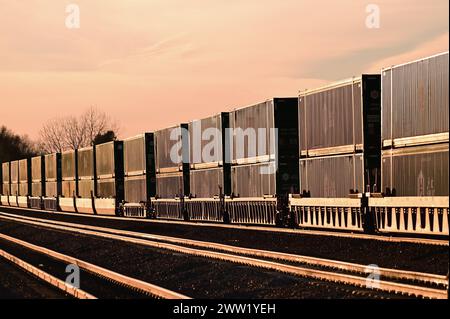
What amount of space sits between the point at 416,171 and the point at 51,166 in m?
50.5

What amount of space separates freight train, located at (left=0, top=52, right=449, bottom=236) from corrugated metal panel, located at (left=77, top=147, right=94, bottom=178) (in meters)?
7.11

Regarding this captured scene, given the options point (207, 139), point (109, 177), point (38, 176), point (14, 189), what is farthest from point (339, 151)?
point (14, 189)

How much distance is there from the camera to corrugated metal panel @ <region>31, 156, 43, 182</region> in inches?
2815

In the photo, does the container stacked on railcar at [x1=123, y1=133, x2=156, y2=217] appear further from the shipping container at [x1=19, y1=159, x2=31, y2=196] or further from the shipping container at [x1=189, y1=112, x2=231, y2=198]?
the shipping container at [x1=19, y1=159, x2=31, y2=196]

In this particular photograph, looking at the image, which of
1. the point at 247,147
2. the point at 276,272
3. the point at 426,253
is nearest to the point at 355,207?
the point at 426,253

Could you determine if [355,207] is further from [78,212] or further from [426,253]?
[78,212]

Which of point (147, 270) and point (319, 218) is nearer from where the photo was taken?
point (147, 270)

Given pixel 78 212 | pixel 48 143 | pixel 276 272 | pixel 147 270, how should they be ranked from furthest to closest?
pixel 48 143 → pixel 78 212 → pixel 147 270 → pixel 276 272

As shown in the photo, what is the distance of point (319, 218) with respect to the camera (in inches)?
1052

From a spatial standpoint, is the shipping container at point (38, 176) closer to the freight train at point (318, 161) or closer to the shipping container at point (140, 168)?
the freight train at point (318, 161)

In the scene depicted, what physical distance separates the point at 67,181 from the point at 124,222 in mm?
19267

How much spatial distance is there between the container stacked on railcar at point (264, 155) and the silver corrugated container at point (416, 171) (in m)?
6.73

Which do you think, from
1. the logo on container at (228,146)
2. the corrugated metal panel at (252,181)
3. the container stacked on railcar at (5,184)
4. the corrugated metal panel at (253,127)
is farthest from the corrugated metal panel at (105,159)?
the container stacked on railcar at (5,184)
